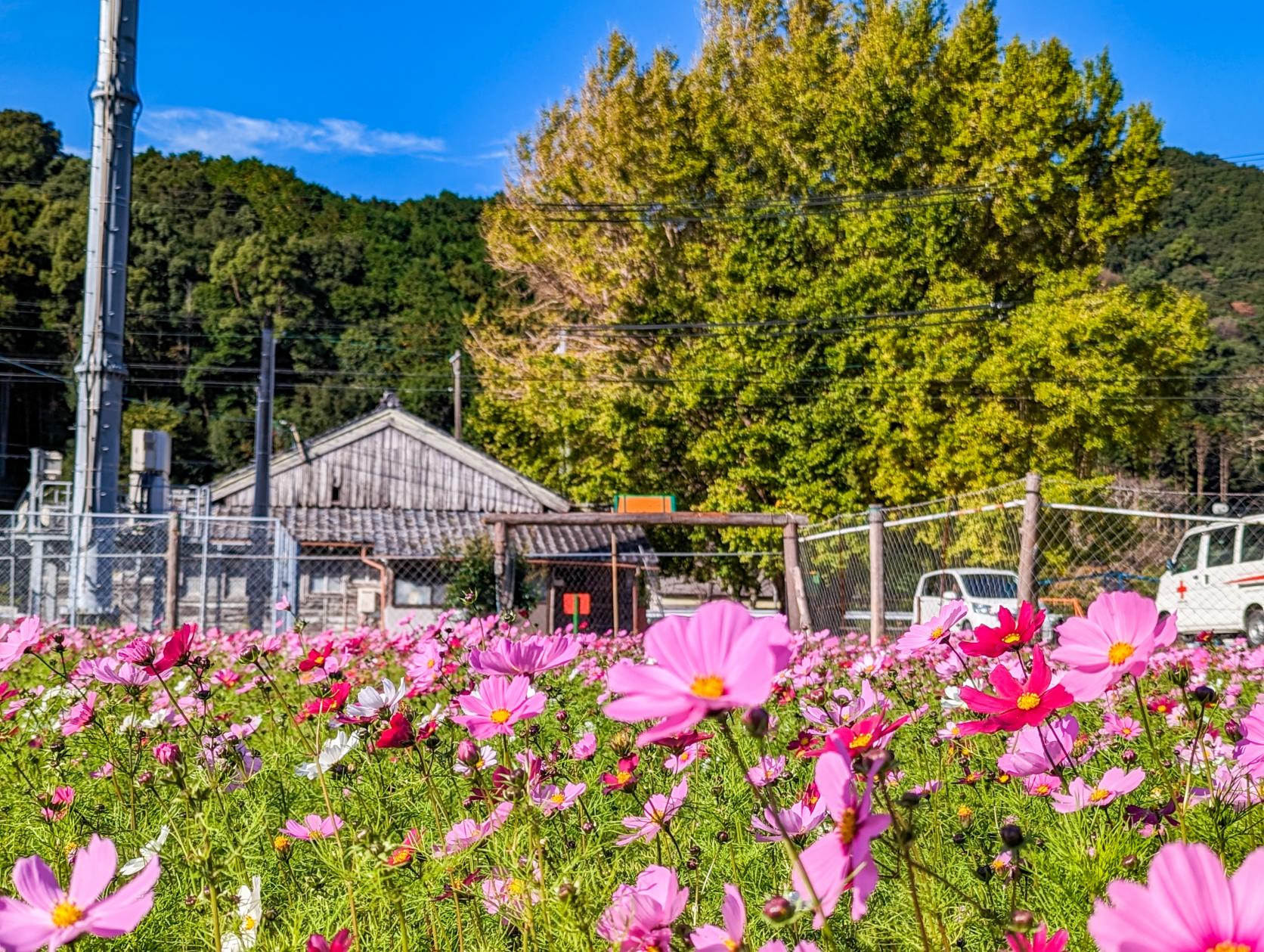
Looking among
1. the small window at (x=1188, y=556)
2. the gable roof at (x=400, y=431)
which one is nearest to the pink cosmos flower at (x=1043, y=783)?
the small window at (x=1188, y=556)

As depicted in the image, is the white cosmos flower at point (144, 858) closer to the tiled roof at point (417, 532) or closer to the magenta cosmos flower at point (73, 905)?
the magenta cosmos flower at point (73, 905)

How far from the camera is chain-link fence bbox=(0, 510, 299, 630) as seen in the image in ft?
Result: 33.3

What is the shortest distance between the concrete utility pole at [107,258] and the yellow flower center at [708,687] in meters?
10.9

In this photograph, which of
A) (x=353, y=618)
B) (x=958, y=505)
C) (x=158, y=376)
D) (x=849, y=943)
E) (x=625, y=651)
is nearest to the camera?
(x=849, y=943)

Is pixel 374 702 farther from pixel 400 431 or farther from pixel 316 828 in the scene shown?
pixel 400 431

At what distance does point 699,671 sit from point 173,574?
30.5 feet

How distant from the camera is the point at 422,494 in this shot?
74.4ft

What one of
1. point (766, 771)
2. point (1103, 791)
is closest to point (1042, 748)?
point (1103, 791)

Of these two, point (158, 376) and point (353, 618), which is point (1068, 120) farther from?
point (158, 376)

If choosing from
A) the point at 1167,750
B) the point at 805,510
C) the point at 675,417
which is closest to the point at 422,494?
the point at 675,417

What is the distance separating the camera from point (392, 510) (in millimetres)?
22688

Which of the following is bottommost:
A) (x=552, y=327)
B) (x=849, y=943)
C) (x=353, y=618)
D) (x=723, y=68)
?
(x=353, y=618)

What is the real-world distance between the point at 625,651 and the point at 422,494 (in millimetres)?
18494

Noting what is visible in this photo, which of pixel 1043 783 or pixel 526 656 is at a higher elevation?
pixel 526 656
